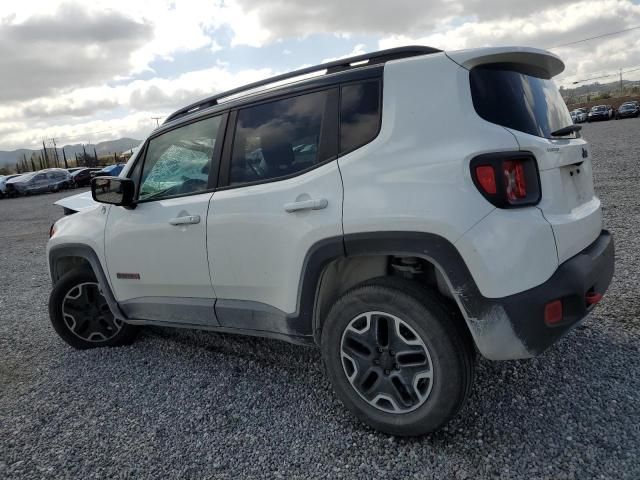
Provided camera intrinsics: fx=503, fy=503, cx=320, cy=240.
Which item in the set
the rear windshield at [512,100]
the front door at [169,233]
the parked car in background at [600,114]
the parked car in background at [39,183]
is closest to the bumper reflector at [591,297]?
the rear windshield at [512,100]

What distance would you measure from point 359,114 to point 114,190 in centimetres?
198

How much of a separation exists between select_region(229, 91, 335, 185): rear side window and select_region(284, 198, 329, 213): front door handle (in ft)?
0.75

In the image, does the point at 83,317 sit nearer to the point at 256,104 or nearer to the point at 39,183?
the point at 256,104

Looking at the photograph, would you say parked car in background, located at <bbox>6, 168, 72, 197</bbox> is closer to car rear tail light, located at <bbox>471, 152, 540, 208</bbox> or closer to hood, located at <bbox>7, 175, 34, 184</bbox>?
hood, located at <bbox>7, 175, 34, 184</bbox>

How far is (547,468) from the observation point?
7.55 feet

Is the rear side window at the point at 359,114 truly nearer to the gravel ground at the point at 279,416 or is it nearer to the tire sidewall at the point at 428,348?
the tire sidewall at the point at 428,348

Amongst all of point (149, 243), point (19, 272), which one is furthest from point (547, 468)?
point (19, 272)

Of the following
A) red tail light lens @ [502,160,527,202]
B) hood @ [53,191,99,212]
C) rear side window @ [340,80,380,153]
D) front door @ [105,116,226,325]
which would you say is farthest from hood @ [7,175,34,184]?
red tail light lens @ [502,160,527,202]

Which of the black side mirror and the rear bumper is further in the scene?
the black side mirror

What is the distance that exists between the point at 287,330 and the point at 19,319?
160 inches

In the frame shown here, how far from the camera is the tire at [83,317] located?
427cm

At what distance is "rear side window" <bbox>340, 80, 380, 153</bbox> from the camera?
8.52 feet

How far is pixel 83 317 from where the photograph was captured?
4.32 meters

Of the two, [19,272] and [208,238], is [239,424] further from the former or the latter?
[19,272]
